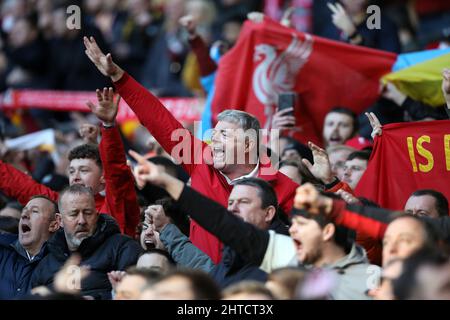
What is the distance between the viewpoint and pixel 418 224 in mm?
5934

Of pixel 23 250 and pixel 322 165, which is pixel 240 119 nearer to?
pixel 322 165

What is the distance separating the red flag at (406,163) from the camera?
27.3 ft

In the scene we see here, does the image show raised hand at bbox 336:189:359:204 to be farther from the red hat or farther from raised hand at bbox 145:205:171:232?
the red hat

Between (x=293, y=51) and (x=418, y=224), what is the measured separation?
4.76m

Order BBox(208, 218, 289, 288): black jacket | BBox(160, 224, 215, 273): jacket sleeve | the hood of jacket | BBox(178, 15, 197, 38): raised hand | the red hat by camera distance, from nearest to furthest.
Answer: BBox(208, 218, 289, 288): black jacket, BBox(160, 224, 215, 273): jacket sleeve, the hood of jacket, the red hat, BBox(178, 15, 197, 38): raised hand

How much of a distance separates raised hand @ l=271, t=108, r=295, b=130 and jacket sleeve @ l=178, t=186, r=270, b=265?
3410mm

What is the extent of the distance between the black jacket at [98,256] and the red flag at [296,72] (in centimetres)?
303

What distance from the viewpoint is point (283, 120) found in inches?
384

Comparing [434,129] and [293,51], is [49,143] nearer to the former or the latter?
[293,51]

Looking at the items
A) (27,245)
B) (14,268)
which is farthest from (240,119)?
(14,268)

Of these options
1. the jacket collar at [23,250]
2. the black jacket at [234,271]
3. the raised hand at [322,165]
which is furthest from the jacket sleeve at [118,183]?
the black jacket at [234,271]

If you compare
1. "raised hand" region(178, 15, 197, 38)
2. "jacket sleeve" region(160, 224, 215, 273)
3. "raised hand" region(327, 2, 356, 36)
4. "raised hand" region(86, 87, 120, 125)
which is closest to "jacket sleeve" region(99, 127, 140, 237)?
"raised hand" region(86, 87, 120, 125)

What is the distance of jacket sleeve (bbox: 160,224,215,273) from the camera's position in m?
7.03
